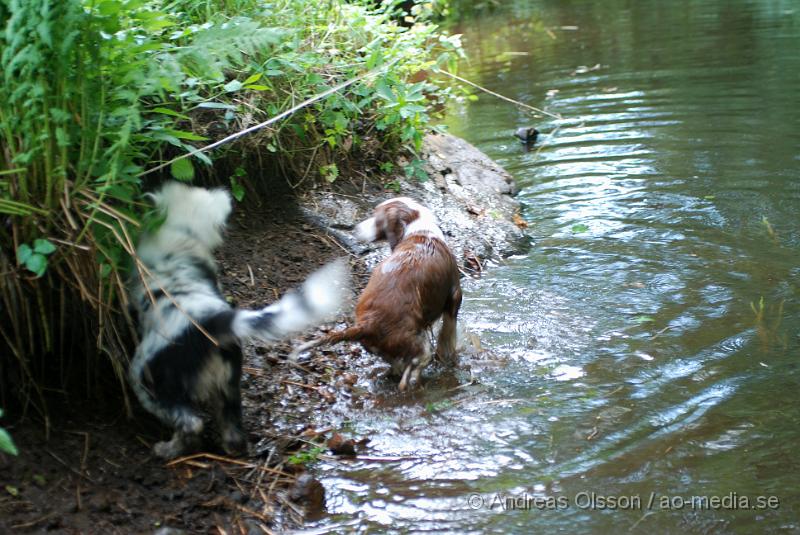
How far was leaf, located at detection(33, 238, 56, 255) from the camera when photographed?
11.0ft

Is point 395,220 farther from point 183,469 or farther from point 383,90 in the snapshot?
point 183,469

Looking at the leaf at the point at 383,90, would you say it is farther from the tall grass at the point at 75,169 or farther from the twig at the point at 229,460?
the twig at the point at 229,460

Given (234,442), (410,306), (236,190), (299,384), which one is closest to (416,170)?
(236,190)

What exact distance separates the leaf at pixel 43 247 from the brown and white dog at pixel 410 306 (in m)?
1.64

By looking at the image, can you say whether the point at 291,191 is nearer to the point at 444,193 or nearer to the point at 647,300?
the point at 444,193

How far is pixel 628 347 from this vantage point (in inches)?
196

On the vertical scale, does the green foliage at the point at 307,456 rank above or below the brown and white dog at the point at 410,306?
below

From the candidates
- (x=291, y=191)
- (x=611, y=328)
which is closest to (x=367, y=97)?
(x=291, y=191)

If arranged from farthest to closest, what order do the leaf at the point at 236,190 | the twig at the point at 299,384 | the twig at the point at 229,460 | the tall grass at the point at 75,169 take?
the leaf at the point at 236,190 < the twig at the point at 299,384 < the twig at the point at 229,460 < the tall grass at the point at 75,169

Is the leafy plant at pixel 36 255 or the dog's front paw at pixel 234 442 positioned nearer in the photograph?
the leafy plant at pixel 36 255

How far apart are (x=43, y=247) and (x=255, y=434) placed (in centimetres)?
153

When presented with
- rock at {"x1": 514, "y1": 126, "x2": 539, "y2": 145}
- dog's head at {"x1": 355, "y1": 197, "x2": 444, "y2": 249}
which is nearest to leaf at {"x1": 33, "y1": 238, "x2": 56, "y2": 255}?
dog's head at {"x1": 355, "y1": 197, "x2": 444, "y2": 249}

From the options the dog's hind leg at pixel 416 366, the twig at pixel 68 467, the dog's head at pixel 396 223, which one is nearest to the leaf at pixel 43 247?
the twig at pixel 68 467

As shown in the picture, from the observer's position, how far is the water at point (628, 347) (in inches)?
142
